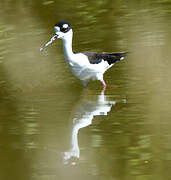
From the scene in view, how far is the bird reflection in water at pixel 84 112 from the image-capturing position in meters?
7.99

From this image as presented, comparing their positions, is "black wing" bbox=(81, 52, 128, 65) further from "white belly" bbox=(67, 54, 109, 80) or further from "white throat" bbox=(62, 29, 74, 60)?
"white throat" bbox=(62, 29, 74, 60)

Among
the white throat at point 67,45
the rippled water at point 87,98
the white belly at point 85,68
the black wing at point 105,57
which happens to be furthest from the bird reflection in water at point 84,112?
the white throat at point 67,45

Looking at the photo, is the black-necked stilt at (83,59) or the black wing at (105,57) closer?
the black-necked stilt at (83,59)

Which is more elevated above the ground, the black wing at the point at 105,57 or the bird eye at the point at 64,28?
the bird eye at the point at 64,28

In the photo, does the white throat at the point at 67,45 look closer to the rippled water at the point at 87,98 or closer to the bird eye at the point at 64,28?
the bird eye at the point at 64,28

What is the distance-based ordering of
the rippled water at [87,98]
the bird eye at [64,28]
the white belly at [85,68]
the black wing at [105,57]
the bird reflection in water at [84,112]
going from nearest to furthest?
the rippled water at [87,98] → the bird reflection in water at [84,112] → the bird eye at [64,28] → the white belly at [85,68] → the black wing at [105,57]

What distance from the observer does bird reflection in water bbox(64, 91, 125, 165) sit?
7986 millimetres

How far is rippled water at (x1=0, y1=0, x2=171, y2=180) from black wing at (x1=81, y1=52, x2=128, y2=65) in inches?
11.3

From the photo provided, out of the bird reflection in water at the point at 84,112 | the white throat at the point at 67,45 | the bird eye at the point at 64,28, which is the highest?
the bird eye at the point at 64,28

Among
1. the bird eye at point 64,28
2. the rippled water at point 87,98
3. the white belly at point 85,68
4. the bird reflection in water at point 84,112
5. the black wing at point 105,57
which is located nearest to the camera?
the rippled water at point 87,98

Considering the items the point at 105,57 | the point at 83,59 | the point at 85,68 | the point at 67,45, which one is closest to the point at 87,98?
the point at 85,68

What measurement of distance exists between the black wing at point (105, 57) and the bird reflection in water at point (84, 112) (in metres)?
0.51

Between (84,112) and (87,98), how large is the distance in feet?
1.81

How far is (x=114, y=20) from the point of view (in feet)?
42.4
